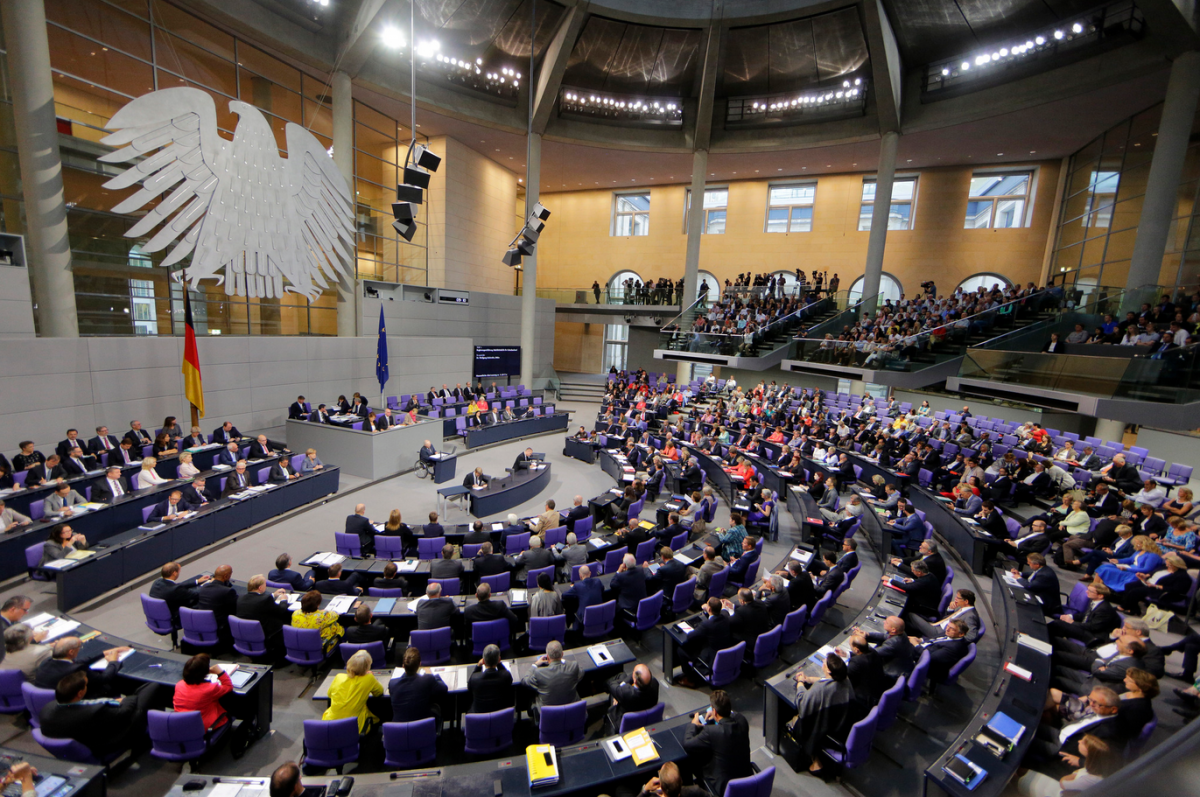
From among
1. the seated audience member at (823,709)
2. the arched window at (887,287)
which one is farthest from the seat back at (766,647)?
the arched window at (887,287)

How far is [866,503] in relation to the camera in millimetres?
10000

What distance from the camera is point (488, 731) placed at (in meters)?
4.66

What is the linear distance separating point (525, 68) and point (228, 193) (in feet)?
43.7

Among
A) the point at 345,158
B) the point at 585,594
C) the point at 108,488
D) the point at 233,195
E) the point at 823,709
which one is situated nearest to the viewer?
the point at 823,709

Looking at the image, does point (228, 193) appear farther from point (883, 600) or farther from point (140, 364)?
point (883, 600)

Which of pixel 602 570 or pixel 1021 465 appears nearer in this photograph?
pixel 602 570

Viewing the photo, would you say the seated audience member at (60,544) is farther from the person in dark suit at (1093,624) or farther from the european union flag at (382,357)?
the person in dark suit at (1093,624)

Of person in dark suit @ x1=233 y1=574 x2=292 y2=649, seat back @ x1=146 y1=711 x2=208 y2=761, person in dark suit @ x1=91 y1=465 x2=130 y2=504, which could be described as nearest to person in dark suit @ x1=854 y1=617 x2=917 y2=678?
seat back @ x1=146 y1=711 x2=208 y2=761

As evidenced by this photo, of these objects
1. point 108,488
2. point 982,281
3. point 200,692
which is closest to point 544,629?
point 200,692

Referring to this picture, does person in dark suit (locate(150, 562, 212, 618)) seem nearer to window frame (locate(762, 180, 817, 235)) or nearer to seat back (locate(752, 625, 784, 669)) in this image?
seat back (locate(752, 625, 784, 669))

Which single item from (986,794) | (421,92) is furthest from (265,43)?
(986,794)

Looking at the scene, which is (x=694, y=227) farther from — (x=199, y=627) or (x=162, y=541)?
(x=199, y=627)

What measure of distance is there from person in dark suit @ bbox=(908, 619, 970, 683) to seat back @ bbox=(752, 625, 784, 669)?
139cm

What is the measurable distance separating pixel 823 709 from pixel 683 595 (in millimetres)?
2525
